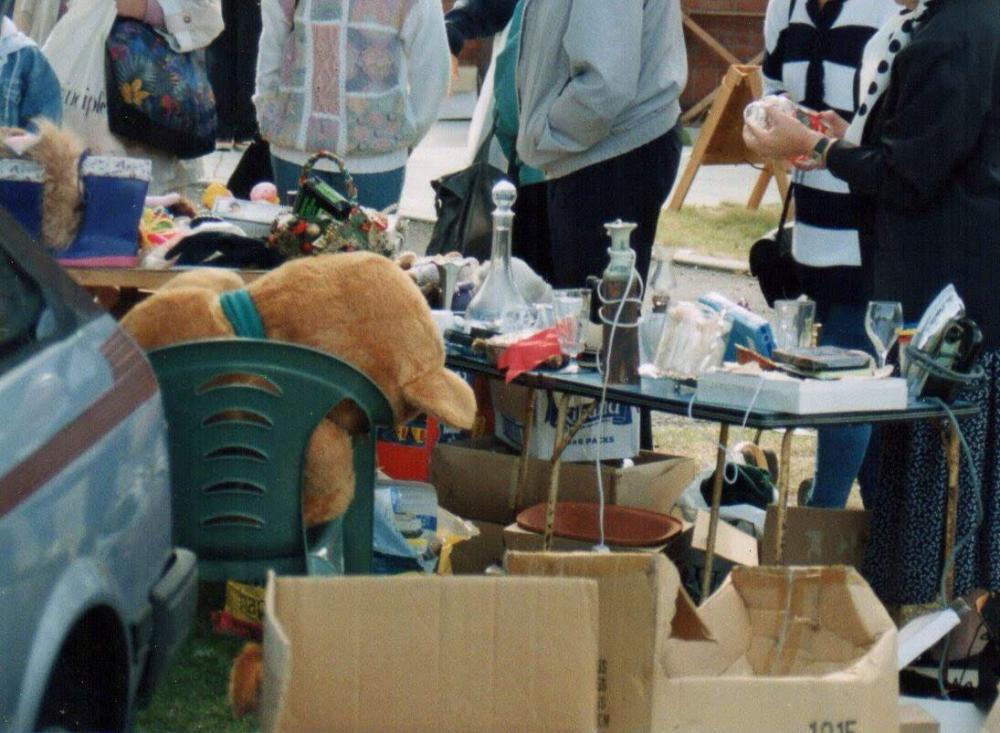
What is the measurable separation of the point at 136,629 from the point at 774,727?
3.88ft

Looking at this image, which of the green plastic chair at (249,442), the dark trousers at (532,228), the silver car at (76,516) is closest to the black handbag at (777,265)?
the dark trousers at (532,228)

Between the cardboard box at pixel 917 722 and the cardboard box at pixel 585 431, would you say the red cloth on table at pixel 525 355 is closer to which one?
the cardboard box at pixel 585 431

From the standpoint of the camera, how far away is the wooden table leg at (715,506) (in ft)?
13.5

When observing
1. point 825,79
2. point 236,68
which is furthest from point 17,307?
point 236,68

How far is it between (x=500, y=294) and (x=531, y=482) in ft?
2.00

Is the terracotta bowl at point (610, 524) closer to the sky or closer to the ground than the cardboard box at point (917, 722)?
closer to the ground

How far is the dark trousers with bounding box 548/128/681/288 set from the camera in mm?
5688

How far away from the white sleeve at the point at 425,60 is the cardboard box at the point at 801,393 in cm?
256

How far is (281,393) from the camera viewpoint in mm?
3955

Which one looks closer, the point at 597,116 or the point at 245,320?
the point at 245,320

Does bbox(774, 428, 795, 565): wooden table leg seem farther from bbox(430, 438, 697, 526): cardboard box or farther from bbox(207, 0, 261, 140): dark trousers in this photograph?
bbox(207, 0, 261, 140): dark trousers

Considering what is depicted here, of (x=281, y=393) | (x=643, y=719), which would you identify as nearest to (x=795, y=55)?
(x=281, y=393)

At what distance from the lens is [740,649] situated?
11.3 feet

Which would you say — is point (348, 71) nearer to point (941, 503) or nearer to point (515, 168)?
point (515, 168)
